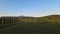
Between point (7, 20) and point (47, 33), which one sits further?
point (7, 20)

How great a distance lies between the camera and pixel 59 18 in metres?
19.0

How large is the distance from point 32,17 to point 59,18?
15.1 ft

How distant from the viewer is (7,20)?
14.2 metres

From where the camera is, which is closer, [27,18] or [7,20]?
[7,20]

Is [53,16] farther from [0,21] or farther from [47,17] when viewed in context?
[0,21]

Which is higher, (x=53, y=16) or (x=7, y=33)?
(x=53, y=16)

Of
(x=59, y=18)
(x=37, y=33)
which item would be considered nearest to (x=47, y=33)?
(x=37, y=33)

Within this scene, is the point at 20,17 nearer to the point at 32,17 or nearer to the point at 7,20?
the point at 32,17

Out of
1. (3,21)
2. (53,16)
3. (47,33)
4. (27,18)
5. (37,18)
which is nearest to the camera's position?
(47,33)

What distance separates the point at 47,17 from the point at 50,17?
A: 0.67 m

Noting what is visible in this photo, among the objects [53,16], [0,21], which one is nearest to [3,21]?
[0,21]

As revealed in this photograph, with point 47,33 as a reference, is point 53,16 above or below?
above

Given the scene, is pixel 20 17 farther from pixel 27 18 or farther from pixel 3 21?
pixel 3 21

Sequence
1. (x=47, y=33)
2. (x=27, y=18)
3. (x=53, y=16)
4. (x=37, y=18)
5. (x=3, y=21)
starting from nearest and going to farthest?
(x=47, y=33) < (x=3, y=21) < (x=37, y=18) < (x=27, y=18) < (x=53, y=16)
